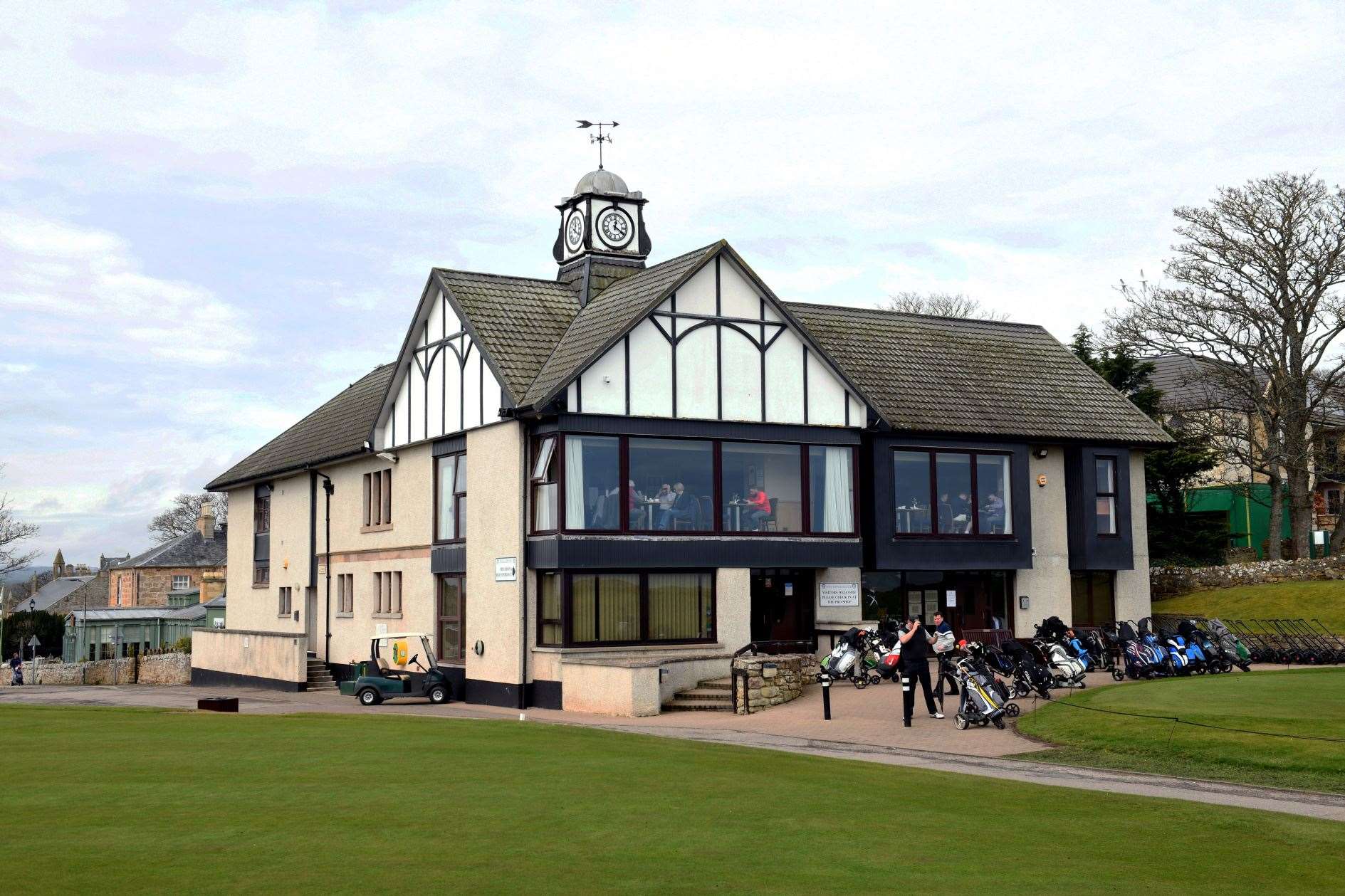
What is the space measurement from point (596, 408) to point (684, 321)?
2749 mm

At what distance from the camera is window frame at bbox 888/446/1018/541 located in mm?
32281

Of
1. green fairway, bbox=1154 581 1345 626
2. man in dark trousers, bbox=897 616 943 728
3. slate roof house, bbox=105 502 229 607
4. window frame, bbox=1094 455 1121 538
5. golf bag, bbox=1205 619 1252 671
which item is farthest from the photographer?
slate roof house, bbox=105 502 229 607

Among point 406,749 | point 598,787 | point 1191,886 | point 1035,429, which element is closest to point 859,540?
point 1035,429

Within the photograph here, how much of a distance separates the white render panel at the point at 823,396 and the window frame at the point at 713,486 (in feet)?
1.78

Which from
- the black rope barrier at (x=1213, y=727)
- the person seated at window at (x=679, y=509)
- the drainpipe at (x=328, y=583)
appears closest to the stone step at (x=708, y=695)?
the person seated at window at (x=679, y=509)

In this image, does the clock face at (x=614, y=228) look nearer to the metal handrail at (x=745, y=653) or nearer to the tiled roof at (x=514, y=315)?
the tiled roof at (x=514, y=315)

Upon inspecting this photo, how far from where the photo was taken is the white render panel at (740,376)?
29.5 m

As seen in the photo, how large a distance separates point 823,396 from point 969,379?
631 cm

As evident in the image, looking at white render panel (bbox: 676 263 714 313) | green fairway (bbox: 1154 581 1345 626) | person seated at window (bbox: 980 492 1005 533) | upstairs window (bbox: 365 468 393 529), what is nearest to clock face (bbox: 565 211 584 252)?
white render panel (bbox: 676 263 714 313)

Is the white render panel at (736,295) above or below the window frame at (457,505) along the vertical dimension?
above

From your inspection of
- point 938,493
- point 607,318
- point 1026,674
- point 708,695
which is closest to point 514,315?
point 607,318

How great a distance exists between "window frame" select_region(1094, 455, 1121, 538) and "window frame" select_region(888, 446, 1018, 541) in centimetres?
287

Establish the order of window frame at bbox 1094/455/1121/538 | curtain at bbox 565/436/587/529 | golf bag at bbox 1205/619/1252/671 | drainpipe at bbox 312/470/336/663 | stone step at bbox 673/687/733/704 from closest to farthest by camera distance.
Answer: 1. stone step at bbox 673/687/733/704
2. curtain at bbox 565/436/587/529
3. golf bag at bbox 1205/619/1252/671
4. window frame at bbox 1094/455/1121/538
5. drainpipe at bbox 312/470/336/663

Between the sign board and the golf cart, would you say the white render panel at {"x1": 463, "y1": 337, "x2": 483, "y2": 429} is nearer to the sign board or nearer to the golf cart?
the golf cart
